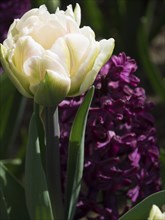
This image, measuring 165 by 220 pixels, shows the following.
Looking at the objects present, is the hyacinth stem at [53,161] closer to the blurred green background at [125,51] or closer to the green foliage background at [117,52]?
the green foliage background at [117,52]

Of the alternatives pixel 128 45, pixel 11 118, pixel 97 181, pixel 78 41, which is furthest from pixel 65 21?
pixel 128 45

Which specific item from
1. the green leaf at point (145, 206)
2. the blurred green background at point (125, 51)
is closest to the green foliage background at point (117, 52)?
the blurred green background at point (125, 51)

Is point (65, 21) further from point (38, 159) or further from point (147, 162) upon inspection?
point (147, 162)

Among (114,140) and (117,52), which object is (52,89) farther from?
(117,52)

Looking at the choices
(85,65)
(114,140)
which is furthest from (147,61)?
(85,65)

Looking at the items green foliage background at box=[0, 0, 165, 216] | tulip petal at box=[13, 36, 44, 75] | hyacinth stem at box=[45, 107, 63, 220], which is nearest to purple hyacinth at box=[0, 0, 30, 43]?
green foliage background at box=[0, 0, 165, 216]

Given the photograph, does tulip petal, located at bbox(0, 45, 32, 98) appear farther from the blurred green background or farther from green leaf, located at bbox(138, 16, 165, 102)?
green leaf, located at bbox(138, 16, 165, 102)

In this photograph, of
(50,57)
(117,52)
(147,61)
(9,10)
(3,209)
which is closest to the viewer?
(50,57)
